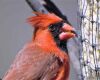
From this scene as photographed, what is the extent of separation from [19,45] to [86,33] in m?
1.92

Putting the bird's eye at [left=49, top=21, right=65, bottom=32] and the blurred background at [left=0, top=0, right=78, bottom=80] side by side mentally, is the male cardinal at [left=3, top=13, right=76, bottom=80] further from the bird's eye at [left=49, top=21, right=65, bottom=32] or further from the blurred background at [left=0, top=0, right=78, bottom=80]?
the blurred background at [left=0, top=0, right=78, bottom=80]

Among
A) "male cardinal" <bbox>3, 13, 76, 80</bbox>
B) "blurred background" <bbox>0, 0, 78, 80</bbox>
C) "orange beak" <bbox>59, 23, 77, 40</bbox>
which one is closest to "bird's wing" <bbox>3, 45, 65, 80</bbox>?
"male cardinal" <bbox>3, 13, 76, 80</bbox>

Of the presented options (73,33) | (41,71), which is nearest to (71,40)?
(73,33)

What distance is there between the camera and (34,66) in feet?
11.1

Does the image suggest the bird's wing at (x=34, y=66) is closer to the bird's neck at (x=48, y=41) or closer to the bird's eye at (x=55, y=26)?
the bird's neck at (x=48, y=41)

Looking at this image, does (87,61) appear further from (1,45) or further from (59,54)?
(1,45)

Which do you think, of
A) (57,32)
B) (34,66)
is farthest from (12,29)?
(34,66)

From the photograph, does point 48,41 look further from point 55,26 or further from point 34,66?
point 34,66

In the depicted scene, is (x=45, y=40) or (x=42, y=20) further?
(x=45, y=40)

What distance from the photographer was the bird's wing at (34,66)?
335 cm

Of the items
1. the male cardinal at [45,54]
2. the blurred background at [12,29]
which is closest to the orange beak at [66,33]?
the male cardinal at [45,54]

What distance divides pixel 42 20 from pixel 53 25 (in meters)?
0.11

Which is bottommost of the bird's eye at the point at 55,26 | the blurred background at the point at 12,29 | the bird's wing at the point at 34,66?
the blurred background at the point at 12,29

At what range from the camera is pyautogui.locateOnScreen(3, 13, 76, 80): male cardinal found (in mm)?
3361
